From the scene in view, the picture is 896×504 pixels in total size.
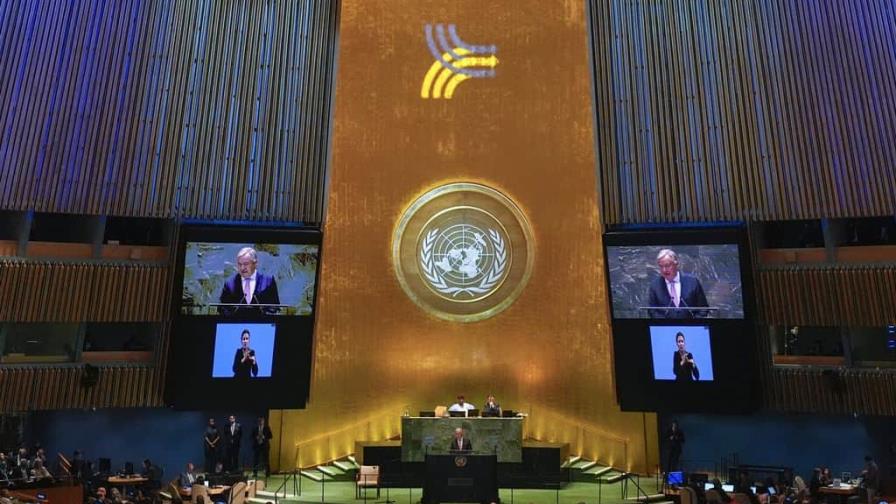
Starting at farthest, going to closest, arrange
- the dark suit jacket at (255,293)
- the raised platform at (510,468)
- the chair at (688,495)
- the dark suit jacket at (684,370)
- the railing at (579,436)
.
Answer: the railing at (579,436) < the dark suit jacket at (255,293) < the raised platform at (510,468) < the dark suit jacket at (684,370) < the chair at (688,495)

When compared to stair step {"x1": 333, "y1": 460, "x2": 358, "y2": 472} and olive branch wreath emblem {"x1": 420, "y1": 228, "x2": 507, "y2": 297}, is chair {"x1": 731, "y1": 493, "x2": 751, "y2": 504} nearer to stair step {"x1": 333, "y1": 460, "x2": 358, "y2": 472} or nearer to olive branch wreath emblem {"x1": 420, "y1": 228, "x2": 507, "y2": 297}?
olive branch wreath emblem {"x1": 420, "y1": 228, "x2": 507, "y2": 297}

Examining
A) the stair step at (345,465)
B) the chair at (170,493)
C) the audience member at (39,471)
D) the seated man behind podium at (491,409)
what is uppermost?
the seated man behind podium at (491,409)

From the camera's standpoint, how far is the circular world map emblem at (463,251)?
13195 millimetres

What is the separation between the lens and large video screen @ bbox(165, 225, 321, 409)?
11531 millimetres

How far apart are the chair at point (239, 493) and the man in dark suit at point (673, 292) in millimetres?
6813

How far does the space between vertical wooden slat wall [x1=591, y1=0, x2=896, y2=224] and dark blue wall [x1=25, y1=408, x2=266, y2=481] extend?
819cm

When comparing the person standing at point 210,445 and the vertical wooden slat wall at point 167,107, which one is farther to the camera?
the person standing at point 210,445

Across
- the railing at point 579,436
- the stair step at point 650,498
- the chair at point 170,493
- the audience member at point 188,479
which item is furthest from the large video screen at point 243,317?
the stair step at point 650,498

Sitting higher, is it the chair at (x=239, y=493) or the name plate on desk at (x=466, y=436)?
the name plate on desk at (x=466, y=436)

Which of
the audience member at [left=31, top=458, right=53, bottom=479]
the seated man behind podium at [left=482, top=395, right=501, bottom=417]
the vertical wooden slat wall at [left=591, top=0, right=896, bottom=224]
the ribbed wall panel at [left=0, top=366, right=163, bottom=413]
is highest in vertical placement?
the vertical wooden slat wall at [left=591, top=0, right=896, bottom=224]

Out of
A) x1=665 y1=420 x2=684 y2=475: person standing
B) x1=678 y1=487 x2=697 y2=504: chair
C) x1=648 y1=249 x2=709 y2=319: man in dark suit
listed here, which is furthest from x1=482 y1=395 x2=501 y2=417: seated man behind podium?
x1=678 y1=487 x2=697 y2=504: chair

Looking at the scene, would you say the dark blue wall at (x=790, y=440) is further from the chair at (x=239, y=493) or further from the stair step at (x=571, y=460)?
the chair at (x=239, y=493)

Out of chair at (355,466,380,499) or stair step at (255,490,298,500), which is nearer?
chair at (355,466,380,499)

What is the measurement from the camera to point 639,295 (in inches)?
458
